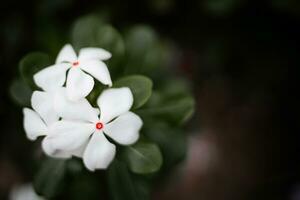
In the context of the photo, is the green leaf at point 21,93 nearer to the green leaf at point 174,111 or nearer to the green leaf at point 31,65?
the green leaf at point 31,65

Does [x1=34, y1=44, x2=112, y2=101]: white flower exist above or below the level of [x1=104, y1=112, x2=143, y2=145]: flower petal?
above

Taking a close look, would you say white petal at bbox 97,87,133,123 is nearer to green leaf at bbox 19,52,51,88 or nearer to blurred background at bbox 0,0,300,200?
green leaf at bbox 19,52,51,88

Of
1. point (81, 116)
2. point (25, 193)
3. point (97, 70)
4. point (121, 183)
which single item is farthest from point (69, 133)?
point (25, 193)

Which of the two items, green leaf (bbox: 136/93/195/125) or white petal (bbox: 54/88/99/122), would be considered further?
green leaf (bbox: 136/93/195/125)

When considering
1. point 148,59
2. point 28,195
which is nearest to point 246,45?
point 148,59

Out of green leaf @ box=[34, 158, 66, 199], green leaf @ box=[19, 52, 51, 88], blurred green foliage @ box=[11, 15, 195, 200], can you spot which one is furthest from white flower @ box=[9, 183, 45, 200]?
green leaf @ box=[19, 52, 51, 88]

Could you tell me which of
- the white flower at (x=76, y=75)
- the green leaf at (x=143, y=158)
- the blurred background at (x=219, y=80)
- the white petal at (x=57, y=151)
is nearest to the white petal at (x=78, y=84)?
the white flower at (x=76, y=75)

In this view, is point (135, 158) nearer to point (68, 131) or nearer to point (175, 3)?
point (68, 131)
